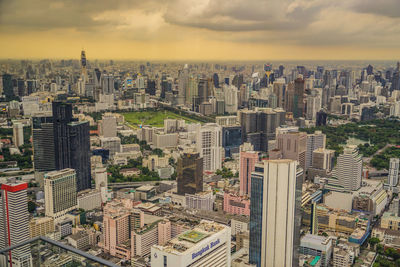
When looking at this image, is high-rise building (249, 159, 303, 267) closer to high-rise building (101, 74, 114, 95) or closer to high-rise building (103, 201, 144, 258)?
high-rise building (103, 201, 144, 258)

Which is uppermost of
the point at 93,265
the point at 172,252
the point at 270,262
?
the point at 93,265

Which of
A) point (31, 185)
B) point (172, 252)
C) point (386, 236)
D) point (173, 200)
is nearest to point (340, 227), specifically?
point (386, 236)

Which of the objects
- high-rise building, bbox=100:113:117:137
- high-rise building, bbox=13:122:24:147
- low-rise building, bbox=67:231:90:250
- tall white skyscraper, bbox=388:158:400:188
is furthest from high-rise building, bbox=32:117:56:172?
tall white skyscraper, bbox=388:158:400:188

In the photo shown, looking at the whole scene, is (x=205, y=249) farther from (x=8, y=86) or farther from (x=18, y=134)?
(x=8, y=86)

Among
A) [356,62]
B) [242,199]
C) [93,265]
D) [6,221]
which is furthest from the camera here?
[356,62]

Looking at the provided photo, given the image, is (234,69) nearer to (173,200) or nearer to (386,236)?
(173,200)

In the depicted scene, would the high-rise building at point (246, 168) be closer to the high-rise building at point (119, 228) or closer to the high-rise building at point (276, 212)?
the high-rise building at point (119, 228)

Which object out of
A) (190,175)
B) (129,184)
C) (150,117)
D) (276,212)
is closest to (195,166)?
(190,175)
